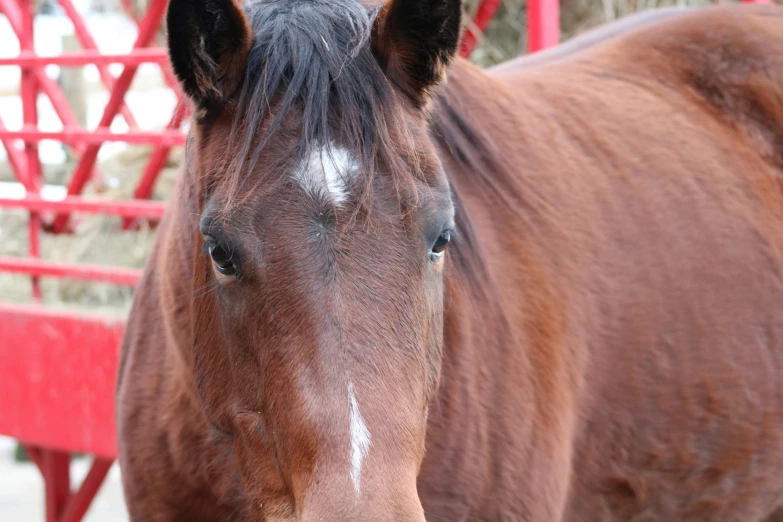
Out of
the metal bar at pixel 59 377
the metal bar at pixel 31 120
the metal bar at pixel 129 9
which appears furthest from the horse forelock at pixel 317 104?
the metal bar at pixel 129 9

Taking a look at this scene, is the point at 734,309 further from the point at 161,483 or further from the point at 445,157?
the point at 161,483

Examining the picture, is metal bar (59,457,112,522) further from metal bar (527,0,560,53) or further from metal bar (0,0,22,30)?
metal bar (527,0,560,53)

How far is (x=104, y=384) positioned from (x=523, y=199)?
2.00 metres

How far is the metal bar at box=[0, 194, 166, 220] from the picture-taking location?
3.71 meters

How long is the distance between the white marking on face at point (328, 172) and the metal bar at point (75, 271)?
81.6 inches

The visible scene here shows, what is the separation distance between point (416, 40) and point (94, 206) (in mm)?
2362

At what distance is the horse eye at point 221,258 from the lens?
1745mm

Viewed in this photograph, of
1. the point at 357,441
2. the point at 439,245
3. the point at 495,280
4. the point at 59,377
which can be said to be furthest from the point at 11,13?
the point at 357,441

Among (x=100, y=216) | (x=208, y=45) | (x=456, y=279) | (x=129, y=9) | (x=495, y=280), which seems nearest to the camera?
(x=208, y=45)

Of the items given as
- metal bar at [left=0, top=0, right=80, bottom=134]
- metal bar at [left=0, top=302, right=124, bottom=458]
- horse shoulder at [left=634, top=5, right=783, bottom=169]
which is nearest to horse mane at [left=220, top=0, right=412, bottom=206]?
horse shoulder at [left=634, top=5, right=783, bottom=169]

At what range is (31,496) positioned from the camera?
6.84m

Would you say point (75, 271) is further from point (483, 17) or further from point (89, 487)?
point (483, 17)

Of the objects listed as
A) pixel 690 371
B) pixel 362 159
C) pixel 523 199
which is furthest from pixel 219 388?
pixel 690 371

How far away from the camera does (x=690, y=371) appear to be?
8.63 ft
